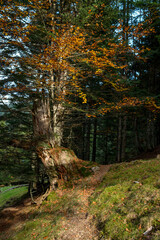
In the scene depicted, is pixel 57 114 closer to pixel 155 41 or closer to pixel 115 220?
pixel 115 220

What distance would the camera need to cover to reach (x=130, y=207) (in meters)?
3.89

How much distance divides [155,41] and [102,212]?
11842mm

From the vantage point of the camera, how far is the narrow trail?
4.02 metres

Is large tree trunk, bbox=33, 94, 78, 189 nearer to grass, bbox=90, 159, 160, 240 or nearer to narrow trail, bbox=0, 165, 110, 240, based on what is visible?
narrow trail, bbox=0, 165, 110, 240

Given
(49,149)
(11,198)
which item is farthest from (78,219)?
(11,198)

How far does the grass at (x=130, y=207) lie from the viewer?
10.4 ft

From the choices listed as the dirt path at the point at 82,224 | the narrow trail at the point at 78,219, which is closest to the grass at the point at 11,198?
the narrow trail at the point at 78,219

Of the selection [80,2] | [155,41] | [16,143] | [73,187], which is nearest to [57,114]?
[16,143]

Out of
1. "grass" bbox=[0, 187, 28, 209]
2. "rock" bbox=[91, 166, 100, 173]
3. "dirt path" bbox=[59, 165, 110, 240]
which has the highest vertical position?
"rock" bbox=[91, 166, 100, 173]

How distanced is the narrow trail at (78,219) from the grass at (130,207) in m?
0.29

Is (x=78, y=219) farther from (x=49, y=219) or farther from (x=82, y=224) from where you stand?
(x=49, y=219)

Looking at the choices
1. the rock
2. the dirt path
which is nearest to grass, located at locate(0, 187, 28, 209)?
the rock

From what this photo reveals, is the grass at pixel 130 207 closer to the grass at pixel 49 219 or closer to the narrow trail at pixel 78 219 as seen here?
the narrow trail at pixel 78 219

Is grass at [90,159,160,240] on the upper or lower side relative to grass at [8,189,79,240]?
upper
